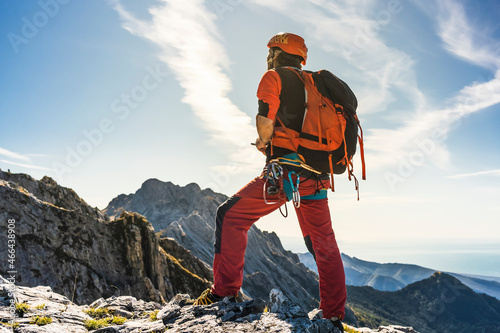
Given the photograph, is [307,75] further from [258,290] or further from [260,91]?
[258,290]

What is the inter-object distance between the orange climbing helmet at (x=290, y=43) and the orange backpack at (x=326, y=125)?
1.72 feet

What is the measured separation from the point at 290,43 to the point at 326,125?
1.68 m

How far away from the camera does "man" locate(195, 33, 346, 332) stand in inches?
203

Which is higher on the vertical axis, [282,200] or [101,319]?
[282,200]

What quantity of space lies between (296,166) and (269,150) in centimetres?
Result: 56

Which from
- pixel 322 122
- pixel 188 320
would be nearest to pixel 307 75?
pixel 322 122

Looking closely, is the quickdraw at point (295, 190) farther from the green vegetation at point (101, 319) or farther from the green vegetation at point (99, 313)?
the green vegetation at point (99, 313)

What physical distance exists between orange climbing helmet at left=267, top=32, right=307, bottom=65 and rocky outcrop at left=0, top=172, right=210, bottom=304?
68.3ft

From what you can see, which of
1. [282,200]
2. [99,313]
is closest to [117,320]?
[99,313]

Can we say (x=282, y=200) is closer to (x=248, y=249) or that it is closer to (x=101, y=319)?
(x=101, y=319)

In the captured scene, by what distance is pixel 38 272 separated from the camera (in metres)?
26.8

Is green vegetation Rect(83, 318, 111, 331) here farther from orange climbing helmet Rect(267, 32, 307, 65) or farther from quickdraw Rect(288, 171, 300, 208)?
orange climbing helmet Rect(267, 32, 307, 65)

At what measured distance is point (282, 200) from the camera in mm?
5301

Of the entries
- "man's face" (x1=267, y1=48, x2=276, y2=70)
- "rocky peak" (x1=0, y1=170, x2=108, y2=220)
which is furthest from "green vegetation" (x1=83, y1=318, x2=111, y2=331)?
"rocky peak" (x1=0, y1=170, x2=108, y2=220)
